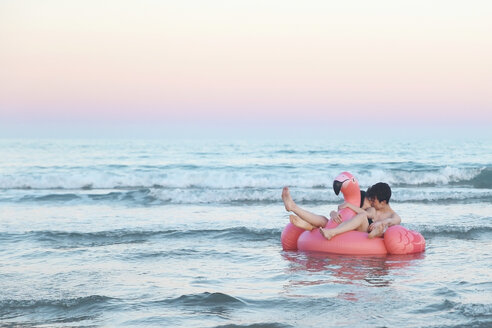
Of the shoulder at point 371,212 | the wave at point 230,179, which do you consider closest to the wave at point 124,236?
the shoulder at point 371,212

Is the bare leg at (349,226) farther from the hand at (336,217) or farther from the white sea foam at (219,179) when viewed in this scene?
the white sea foam at (219,179)

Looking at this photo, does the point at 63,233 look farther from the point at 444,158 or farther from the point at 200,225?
the point at 444,158

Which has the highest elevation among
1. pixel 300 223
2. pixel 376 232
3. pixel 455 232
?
pixel 300 223

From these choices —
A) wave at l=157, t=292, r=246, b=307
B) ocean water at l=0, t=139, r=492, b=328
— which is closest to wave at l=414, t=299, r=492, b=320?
ocean water at l=0, t=139, r=492, b=328

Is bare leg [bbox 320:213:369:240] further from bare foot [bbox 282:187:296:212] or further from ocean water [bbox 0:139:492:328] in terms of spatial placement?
bare foot [bbox 282:187:296:212]

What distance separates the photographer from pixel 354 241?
9156mm

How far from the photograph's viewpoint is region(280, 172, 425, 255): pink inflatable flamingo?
29.9ft

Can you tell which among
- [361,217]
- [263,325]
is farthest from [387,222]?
[263,325]

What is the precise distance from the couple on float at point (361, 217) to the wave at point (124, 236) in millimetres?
1652

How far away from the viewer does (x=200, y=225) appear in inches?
499

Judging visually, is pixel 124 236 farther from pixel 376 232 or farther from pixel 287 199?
pixel 376 232

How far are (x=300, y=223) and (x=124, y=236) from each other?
3422 millimetres

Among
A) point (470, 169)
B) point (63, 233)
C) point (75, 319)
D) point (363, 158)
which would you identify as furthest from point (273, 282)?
point (363, 158)

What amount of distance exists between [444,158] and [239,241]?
80.4 feet
